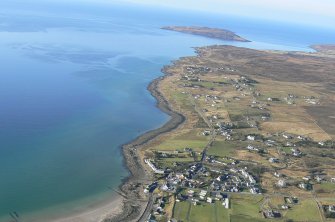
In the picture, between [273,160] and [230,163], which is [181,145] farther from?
[273,160]

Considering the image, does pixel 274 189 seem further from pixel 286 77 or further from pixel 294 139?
pixel 286 77

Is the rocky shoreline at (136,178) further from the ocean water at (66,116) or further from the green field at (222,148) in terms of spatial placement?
the green field at (222,148)

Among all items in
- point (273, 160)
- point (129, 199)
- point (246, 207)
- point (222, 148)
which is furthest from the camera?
point (222, 148)

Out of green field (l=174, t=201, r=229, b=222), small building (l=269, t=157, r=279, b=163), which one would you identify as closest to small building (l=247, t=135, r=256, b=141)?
small building (l=269, t=157, r=279, b=163)

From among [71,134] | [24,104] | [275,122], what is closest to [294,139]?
[275,122]

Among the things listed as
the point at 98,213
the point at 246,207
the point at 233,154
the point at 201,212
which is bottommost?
the point at 98,213

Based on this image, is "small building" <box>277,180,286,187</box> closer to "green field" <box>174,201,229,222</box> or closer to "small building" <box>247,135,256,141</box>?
"green field" <box>174,201,229,222</box>

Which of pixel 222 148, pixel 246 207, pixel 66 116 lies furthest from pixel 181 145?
pixel 66 116

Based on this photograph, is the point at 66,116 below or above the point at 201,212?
above
